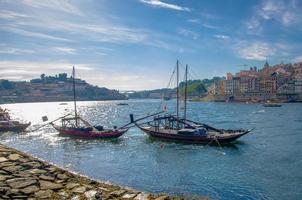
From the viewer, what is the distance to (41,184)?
14672 mm

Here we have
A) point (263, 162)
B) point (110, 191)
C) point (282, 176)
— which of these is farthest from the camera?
point (263, 162)

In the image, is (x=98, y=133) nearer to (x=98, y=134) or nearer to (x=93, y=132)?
(x=98, y=134)

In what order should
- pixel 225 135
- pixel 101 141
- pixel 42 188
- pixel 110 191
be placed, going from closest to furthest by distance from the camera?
pixel 42 188, pixel 110 191, pixel 225 135, pixel 101 141

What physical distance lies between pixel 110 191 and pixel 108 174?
20.6 m

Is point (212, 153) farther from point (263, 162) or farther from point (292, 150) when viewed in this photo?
point (292, 150)

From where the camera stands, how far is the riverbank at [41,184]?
541 inches

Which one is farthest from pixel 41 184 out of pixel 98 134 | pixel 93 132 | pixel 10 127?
pixel 10 127

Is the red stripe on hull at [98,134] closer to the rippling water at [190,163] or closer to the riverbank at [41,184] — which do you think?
the rippling water at [190,163]

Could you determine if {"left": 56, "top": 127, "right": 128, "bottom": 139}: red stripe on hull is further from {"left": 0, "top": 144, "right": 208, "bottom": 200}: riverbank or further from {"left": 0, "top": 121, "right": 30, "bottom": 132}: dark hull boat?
{"left": 0, "top": 144, "right": 208, "bottom": 200}: riverbank

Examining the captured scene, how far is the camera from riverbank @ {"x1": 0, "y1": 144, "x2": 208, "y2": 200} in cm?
1375

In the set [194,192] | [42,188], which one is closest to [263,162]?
[194,192]

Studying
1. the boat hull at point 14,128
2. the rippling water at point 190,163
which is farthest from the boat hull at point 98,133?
the boat hull at point 14,128

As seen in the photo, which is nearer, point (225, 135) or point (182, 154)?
point (182, 154)

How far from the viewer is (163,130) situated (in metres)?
64.3
